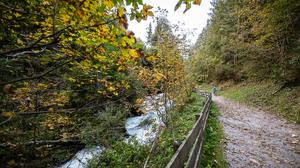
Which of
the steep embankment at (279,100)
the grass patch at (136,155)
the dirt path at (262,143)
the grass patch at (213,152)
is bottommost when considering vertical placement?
the grass patch at (136,155)

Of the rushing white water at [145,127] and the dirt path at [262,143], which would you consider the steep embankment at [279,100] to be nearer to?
the dirt path at [262,143]

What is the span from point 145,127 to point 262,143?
19.1 ft

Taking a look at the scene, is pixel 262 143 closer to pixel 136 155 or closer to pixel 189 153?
pixel 189 153

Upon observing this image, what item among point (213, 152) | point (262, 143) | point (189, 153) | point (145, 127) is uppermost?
point (189, 153)

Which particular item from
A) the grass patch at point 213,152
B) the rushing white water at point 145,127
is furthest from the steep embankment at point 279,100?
the rushing white water at point 145,127

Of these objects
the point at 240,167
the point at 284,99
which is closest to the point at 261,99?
the point at 284,99

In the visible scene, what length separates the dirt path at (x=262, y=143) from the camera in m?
4.55

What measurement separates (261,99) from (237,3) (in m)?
15.3

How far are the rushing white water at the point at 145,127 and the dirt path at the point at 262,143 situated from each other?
2.75m

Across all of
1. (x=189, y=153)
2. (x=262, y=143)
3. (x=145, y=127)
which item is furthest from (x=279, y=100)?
(x=189, y=153)

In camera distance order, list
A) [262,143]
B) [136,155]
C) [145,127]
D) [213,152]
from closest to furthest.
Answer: [213,152], [262,143], [136,155], [145,127]

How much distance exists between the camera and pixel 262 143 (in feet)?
19.2

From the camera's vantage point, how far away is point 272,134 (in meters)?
6.74

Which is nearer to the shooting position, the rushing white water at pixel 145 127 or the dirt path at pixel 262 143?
the dirt path at pixel 262 143
